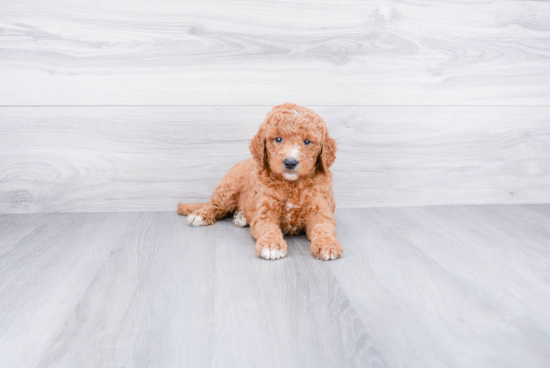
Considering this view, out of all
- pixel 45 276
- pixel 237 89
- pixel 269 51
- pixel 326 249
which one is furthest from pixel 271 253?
pixel 269 51

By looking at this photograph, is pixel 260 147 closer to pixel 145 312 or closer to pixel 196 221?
pixel 196 221

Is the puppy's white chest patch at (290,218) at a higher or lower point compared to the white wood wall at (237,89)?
lower

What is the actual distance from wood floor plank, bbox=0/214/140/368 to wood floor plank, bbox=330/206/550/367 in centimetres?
77

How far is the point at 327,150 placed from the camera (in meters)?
1.54

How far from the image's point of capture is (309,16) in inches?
74.9

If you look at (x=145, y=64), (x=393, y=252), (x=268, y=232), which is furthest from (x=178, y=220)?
(x=393, y=252)

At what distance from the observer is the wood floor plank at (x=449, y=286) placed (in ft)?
2.92

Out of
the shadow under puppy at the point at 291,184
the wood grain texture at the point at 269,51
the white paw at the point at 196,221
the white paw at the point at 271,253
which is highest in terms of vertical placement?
the wood grain texture at the point at 269,51

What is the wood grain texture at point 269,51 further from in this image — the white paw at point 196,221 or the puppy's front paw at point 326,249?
the puppy's front paw at point 326,249

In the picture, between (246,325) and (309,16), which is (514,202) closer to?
(309,16)

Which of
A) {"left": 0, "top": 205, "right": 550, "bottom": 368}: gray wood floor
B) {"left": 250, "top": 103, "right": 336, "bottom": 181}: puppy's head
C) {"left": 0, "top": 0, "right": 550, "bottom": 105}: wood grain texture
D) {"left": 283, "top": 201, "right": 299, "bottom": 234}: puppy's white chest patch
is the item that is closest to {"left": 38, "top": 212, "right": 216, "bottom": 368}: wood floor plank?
{"left": 0, "top": 205, "right": 550, "bottom": 368}: gray wood floor

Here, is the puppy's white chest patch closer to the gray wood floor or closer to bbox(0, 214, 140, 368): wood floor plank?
the gray wood floor

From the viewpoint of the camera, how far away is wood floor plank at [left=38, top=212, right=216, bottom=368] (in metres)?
0.86

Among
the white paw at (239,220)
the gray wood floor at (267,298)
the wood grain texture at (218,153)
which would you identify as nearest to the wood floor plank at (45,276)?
the gray wood floor at (267,298)
